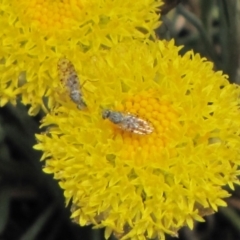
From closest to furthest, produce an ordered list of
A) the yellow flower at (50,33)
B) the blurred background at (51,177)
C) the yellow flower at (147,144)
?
1. the yellow flower at (147,144)
2. the yellow flower at (50,33)
3. the blurred background at (51,177)

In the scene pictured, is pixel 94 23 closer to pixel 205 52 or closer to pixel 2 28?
pixel 2 28

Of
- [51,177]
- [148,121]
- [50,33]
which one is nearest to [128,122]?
[148,121]

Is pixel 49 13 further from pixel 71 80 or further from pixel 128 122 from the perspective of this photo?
pixel 128 122

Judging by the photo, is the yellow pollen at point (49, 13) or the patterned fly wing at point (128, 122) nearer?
the patterned fly wing at point (128, 122)

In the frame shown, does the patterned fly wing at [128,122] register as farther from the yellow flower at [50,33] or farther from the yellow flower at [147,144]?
the yellow flower at [50,33]

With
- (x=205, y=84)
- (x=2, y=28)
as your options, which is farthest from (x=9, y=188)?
(x=205, y=84)

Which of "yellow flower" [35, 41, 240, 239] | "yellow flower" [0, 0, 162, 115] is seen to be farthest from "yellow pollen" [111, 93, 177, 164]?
"yellow flower" [0, 0, 162, 115]

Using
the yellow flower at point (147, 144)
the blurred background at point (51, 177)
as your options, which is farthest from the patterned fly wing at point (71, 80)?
the blurred background at point (51, 177)
